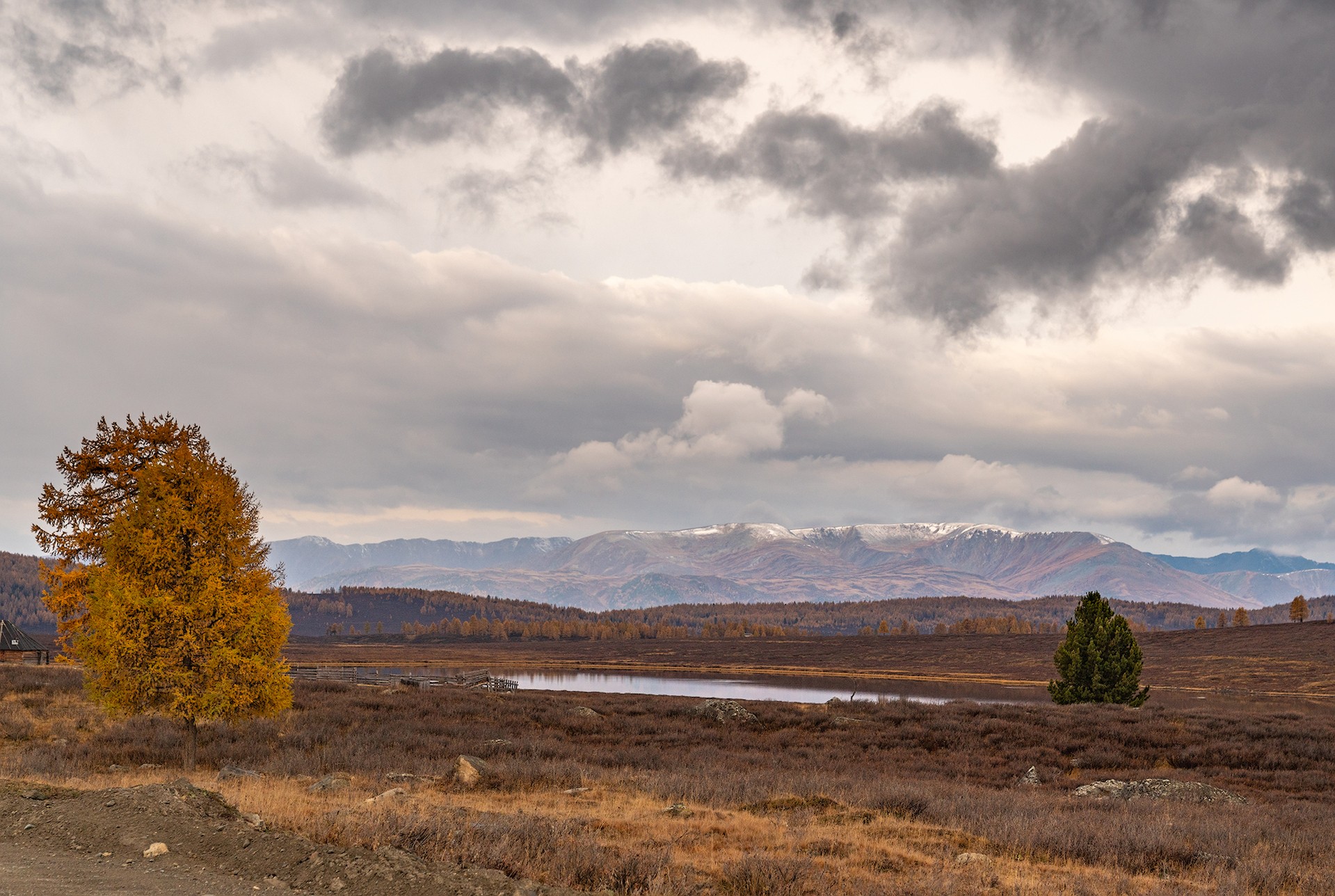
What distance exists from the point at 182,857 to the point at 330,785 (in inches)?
282

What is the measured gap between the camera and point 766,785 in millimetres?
20188

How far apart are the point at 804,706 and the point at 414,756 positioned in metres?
24.5

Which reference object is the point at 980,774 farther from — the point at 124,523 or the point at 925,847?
the point at 124,523

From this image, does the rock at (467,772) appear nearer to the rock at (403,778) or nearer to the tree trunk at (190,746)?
the rock at (403,778)

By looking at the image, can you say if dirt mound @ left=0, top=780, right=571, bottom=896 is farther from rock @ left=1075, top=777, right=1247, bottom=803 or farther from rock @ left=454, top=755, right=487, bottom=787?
rock @ left=1075, top=777, right=1247, bottom=803

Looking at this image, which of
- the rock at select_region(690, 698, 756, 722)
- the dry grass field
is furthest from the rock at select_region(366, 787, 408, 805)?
the rock at select_region(690, 698, 756, 722)

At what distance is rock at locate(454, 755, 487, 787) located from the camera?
62.1ft

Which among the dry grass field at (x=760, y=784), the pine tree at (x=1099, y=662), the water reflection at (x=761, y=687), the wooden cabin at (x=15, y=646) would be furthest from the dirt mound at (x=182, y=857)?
the water reflection at (x=761, y=687)

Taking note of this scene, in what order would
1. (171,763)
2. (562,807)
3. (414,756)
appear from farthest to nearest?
(414,756), (171,763), (562,807)

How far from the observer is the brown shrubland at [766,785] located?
11047 millimetres

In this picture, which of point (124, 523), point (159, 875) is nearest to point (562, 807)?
point (159, 875)

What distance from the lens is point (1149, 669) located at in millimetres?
112750

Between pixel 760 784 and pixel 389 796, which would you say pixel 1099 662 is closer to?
pixel 760 784

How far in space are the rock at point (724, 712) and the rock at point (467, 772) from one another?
62.9 feet
